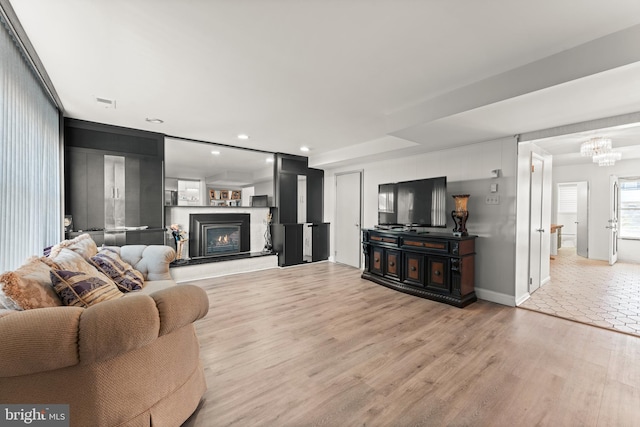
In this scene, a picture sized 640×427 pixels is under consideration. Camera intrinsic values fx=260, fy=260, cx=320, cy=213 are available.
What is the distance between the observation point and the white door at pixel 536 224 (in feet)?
12.5

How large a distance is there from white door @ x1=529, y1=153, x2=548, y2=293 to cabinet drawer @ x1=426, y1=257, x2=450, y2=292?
139 cm

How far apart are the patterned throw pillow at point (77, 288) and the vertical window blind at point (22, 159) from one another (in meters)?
0.68

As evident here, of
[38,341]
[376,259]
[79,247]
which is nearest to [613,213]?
[376,259]

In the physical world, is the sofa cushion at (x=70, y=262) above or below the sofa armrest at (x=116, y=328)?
above

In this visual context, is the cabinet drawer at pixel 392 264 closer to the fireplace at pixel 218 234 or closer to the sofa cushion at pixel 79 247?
the fireplace at pixel 218 234

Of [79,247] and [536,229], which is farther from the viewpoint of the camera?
[536,229]

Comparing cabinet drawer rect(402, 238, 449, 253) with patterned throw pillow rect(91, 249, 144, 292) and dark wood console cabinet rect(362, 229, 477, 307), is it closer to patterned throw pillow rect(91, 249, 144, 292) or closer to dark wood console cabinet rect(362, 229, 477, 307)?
dark wood console cabinet rect(362, 229, 477, 307)

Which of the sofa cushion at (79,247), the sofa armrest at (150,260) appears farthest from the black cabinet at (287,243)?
the sofa cushion at (79,247)

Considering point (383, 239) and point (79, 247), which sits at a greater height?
point (79, 247)

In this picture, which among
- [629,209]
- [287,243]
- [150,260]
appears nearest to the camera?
[150,260]

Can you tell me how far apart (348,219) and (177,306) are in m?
4.87

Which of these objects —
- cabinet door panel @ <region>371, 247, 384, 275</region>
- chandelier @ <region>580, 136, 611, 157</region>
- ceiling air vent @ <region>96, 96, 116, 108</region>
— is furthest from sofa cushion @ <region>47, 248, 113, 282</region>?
chandelier @ <region>580, 136, 611, 157</region>

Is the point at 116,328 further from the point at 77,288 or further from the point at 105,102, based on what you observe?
the point at 105,102

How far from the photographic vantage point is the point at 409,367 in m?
2.09
